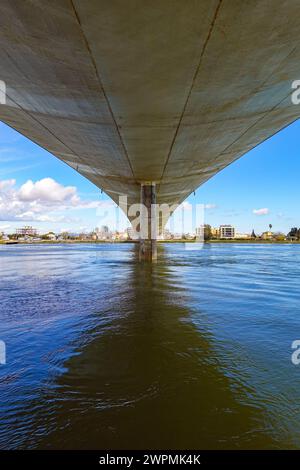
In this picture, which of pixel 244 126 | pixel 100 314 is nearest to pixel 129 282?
pixel 100 314

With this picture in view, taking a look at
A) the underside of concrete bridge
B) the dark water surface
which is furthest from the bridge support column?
the dark water surface

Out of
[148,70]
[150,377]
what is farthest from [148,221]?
[150,377]

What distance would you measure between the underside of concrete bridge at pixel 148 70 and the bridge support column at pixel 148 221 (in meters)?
10.9

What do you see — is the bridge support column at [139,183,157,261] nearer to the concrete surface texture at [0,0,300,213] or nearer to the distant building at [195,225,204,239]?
the concrete surface texture at [0,0,300,213]

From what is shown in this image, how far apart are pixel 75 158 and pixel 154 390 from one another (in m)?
19.0

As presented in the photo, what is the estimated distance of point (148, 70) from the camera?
839 cm

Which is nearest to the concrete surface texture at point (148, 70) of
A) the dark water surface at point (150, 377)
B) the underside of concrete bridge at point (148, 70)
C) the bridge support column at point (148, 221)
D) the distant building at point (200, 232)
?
the underside of concrete bridge at point (148, 70)

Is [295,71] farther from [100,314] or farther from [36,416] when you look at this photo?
[36,416]

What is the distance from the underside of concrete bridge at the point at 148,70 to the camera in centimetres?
604

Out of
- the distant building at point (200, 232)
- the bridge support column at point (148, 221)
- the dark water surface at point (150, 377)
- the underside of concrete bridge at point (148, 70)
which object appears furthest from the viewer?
the distant building at point (200, 232)

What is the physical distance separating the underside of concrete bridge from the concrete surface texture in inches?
1.1

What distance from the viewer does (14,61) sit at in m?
7.80

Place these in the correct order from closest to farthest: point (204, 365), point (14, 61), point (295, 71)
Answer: point (204, 365)
point (14, 61)
point (295, 71)

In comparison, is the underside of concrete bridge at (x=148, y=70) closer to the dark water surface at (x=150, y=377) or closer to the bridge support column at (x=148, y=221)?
the dark water surface at (x=150, y=377)
